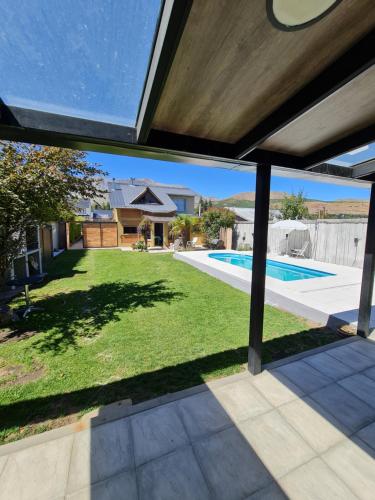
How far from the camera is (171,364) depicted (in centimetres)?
361

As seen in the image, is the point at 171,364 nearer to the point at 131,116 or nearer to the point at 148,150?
the point at 148,150

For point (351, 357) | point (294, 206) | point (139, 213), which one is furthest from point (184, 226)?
point (351, 357)

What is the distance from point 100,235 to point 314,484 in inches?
761

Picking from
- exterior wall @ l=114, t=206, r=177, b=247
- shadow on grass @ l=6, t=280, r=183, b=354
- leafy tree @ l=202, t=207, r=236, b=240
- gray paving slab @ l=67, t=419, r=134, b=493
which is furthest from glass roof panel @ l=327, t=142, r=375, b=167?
exterior wall @ l=114, t=206, r=177, b=247

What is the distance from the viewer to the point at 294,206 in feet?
74.4

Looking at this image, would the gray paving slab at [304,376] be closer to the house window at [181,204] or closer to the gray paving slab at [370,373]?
the gray paving slab at [370,373]

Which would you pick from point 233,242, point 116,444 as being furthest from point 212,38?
point 233,242

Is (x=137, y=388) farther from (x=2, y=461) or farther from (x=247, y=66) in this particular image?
(x=247, y=66)

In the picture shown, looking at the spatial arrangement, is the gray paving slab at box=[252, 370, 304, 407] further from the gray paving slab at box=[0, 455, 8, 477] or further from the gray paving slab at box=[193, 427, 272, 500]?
the gray paving slab at box=[0, 455, 8, 477]

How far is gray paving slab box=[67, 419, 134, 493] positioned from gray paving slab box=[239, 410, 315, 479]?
1.18m

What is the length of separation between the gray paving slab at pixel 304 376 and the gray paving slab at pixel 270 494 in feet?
4.45

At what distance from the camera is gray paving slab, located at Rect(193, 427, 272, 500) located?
1886 mm

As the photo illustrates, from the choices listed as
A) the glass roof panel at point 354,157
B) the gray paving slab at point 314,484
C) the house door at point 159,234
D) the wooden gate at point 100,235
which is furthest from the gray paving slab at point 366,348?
the wooden gate at point 100,235

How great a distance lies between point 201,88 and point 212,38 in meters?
0.39
